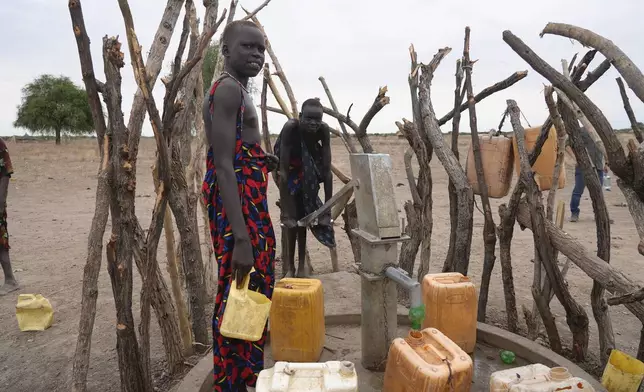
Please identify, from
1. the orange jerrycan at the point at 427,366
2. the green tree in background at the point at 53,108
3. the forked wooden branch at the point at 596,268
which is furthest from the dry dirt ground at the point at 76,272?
the green tree in background at the point at 53,108

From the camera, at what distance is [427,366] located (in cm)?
180

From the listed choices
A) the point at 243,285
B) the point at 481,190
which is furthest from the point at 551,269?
the point at 243,285

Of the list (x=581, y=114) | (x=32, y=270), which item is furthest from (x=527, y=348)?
(x=32, y=270)

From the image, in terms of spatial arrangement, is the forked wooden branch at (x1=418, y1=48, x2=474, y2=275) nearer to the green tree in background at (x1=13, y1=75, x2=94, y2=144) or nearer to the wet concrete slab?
the wet concrete slab

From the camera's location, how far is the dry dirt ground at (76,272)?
3.08m

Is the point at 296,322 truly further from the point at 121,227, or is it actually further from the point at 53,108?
the point at 53,108

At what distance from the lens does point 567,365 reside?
7.86 feet

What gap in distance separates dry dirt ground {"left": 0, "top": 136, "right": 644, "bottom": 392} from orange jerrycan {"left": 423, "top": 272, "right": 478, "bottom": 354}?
4.24 ft

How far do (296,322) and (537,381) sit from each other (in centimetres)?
124

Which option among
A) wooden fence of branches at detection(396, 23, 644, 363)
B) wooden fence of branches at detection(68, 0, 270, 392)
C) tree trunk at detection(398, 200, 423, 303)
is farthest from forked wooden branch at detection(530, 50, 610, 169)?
wooden fence of branches at detection(68, 0, 270, 392)

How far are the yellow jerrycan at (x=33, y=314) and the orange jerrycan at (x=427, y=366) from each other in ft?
9.87

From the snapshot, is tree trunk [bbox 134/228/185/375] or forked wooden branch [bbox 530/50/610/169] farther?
forked wooden branch [bbox 530/50/610/169]

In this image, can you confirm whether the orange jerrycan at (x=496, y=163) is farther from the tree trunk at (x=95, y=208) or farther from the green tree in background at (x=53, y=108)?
the green tree in background at (x=53, y=108)

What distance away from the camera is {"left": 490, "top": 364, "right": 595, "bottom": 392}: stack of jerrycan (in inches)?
67.3
